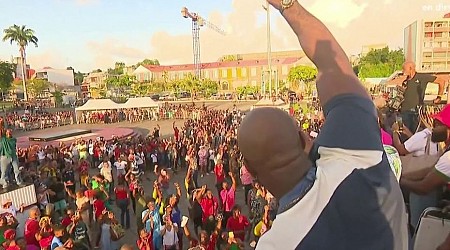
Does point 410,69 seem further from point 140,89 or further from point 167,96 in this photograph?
point 167,96

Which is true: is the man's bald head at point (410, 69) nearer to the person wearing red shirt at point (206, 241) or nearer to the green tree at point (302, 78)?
the person wearing red shirt at point (206, 241)

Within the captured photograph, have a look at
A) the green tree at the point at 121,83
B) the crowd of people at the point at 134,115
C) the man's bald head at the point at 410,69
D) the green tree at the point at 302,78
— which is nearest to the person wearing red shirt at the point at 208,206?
the man's bald head at the point at 410,69

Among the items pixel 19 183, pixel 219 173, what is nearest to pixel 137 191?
pixel 219 173

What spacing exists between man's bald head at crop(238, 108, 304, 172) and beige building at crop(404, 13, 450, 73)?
208 feet

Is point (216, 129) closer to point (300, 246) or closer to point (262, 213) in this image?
point (262, 213)

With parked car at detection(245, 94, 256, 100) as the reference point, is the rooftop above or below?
above

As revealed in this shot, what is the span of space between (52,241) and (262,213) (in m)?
3.76

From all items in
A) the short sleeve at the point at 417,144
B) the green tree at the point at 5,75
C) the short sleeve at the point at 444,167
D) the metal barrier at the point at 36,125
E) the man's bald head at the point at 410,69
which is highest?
the green tree at the point at 5,75

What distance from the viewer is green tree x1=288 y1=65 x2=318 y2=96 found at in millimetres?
77750

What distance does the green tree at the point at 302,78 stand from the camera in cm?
7775

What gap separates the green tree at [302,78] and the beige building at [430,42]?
19290mm

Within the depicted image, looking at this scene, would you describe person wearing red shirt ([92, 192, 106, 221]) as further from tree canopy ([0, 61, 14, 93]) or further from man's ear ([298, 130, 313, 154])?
tree canopy ([0, 61, 14, 93])

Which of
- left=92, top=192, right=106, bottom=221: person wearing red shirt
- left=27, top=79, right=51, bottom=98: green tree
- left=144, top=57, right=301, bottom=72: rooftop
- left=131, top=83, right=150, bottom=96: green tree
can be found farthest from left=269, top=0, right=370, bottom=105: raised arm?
left=144, top=57, right=301, bottom=72: rooftop

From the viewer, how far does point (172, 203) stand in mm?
7332
